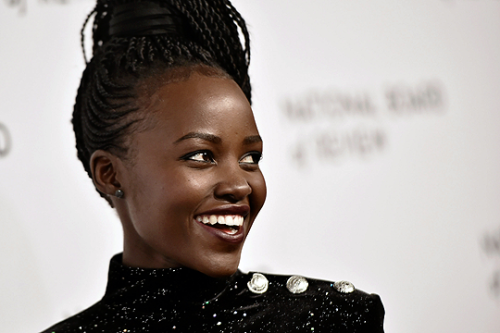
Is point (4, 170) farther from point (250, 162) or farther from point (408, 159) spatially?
point (408, 159)

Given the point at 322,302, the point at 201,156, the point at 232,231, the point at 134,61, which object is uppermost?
the point at 134,61

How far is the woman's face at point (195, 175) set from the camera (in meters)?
0.91

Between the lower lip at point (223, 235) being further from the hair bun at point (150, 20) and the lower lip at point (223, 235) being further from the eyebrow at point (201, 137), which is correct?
the hair bun at point (150, 20)

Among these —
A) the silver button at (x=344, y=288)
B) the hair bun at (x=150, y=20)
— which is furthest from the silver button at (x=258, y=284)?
the hair bun at (x=150, y=20)

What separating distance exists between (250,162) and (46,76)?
0.60 m

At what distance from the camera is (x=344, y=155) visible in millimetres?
1573

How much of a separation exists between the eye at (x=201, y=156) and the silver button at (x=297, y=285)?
0.27 metres

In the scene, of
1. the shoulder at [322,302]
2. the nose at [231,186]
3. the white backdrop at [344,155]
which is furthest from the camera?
the white backdrop at [344,155]

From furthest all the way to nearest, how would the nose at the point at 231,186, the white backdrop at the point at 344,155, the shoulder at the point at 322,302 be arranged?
the white backdrop at the point at 344,155, the shoulder at the point at 322,302, the nose at the point at 231,186

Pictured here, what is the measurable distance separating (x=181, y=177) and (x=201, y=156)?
0.14 ft

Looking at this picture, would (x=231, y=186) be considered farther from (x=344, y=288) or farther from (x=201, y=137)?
(x=344, y=288)

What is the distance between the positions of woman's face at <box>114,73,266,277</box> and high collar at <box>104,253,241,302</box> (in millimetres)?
33

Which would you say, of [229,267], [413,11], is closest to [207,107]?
[229,267]

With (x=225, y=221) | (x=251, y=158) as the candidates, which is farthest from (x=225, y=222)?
(x=251, y=158)
